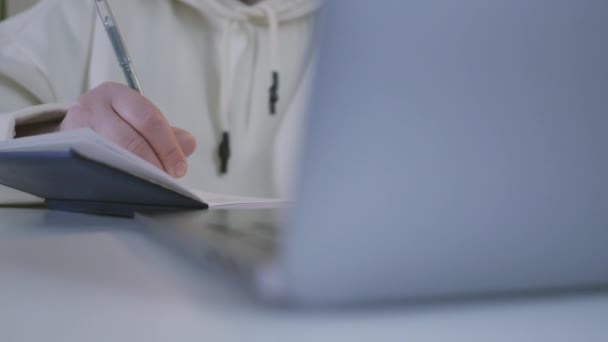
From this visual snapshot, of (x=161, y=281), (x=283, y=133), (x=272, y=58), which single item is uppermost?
(x=161, y=281)

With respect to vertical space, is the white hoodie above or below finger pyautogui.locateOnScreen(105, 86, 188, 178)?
below

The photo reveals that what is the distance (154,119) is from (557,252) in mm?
424

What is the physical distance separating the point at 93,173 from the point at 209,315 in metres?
0.16

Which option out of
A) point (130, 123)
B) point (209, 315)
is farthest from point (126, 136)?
point (209, 315)

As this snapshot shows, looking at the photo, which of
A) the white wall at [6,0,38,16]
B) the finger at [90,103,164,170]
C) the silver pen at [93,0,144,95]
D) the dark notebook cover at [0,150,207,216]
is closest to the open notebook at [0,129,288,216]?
the dark notebook cover at [0,150,207,216]

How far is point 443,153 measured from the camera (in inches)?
3.6

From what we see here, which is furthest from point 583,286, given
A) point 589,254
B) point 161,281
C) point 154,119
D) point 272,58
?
point 272,58

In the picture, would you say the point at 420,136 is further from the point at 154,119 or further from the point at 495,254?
the point at 154,119

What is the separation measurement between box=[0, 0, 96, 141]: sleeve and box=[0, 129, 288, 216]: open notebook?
40cm

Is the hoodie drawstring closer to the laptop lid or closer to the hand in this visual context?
the hand

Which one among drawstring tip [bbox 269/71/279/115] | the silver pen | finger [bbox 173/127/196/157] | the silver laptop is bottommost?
drawstring tip [bbox 269/71/279/115]

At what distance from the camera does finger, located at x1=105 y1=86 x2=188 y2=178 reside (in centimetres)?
46

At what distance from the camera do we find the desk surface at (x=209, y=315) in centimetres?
10

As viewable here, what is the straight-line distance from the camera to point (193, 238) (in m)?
0.14
